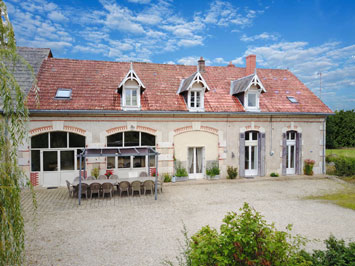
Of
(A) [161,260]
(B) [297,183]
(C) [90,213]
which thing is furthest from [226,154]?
(A) [161,260]

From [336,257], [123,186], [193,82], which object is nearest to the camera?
[336,257]

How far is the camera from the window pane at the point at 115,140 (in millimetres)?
13641

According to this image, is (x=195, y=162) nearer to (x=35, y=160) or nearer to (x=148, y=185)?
(x=148, y=185)

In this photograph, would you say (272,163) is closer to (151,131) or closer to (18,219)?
(151,131)

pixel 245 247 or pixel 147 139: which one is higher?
pixel 147 139

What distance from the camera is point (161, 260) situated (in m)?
6.16

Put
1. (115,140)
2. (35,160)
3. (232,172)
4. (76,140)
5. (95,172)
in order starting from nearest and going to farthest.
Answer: (35,160) → (95,172) → (76,140) → (115,140) → (232,172)

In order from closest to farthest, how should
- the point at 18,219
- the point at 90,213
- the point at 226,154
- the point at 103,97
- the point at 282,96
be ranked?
the point at 18,219
the point at 90,213
the point at 103,97
the point at 226,154
the point at 282,96

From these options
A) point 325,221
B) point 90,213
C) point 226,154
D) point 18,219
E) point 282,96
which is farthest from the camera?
point 282,96

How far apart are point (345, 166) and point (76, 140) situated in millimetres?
15296

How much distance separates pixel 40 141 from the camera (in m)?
12.9

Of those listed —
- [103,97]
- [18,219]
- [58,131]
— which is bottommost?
[18,219]

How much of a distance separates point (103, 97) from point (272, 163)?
10254mm

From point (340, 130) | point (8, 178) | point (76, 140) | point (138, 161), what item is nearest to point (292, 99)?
point (138, 161)
